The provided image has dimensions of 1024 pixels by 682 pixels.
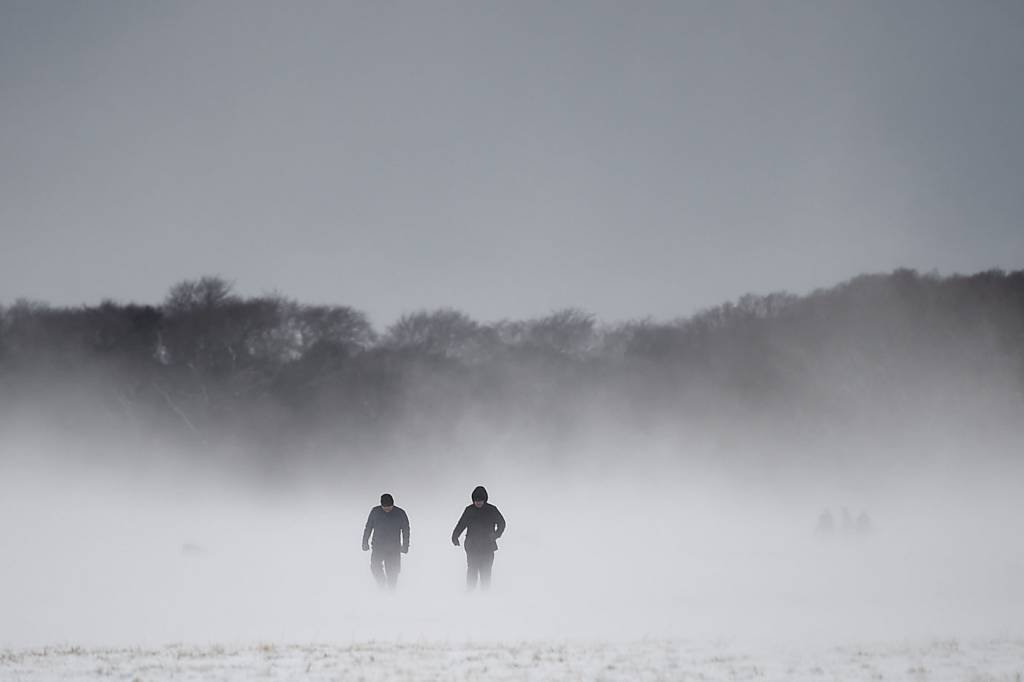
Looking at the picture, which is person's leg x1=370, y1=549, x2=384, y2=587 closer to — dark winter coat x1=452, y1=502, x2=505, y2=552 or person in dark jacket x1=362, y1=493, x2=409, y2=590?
person in dark jacket x1=362, y1=493, x2=409, y2=590

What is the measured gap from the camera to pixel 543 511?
56438 mm

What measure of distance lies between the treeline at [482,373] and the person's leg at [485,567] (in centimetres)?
5016

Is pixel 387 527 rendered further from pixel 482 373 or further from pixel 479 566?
pixel 482 373

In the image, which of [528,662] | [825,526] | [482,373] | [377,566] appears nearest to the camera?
[528,662]

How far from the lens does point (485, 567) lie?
18484 millimetres

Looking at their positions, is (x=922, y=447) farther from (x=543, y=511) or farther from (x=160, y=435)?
(x=160, y=435)

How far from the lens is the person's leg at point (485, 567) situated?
1834cm

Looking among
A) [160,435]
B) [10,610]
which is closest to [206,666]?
[10,610]

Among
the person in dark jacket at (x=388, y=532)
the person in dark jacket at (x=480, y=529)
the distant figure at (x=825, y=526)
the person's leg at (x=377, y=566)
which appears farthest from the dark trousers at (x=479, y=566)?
the distant figure at (x=825, y=526)

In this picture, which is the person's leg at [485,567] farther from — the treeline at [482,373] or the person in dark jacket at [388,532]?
the treeline at [482,373]

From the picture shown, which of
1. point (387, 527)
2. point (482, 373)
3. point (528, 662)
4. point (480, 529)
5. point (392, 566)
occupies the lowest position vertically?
point (528, 662)

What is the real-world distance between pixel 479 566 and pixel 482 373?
64.1m

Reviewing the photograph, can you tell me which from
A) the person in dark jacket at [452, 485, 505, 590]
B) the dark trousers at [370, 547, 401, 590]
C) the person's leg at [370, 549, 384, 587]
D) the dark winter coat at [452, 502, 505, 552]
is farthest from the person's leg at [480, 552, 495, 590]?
the person's leg at [370, 549, 384, 587]

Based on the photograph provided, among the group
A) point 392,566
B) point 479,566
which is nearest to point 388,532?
point 392,566
